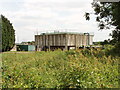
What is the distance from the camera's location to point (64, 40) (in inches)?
879

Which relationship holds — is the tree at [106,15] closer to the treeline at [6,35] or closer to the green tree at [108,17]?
the green tree at [108,17]

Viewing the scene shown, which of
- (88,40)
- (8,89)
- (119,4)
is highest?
(119,4)

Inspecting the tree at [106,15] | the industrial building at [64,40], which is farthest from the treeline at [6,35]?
the tree at [106,15]

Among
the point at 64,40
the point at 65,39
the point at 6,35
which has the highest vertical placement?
the point at 6,35

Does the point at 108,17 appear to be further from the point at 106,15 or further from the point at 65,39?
the point at 65,39

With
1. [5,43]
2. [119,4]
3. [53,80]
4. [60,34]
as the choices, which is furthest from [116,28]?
[5,43]

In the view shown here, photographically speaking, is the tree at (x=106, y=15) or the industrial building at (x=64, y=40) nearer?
the tree at (x=106, y=15)

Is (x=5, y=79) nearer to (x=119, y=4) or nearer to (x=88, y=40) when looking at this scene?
(x=119, y=4)

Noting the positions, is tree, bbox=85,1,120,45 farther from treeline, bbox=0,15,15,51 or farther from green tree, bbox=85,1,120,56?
treeline, bbox=0,15,15,51

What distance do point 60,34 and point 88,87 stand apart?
1609 centimetres

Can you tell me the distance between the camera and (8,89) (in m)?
6.32

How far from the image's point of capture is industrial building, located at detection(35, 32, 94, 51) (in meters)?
22.2

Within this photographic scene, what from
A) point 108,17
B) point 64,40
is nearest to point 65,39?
point 64,40

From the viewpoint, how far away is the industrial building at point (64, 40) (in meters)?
22.2
